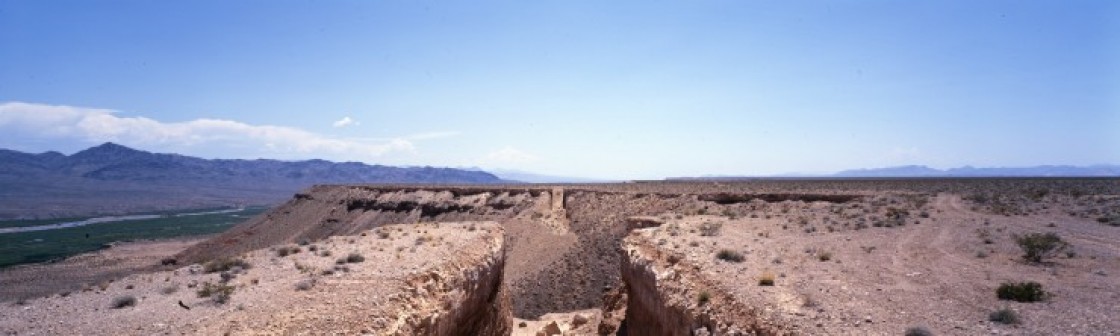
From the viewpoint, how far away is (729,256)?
1848 cm

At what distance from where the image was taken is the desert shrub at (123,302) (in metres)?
13.0

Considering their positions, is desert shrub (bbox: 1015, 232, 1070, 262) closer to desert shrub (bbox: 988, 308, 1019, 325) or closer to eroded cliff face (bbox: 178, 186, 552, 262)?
desert shrub (bbox: 988, 308, 1019, 325)

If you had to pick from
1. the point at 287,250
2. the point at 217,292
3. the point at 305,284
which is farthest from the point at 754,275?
the point at 287,250

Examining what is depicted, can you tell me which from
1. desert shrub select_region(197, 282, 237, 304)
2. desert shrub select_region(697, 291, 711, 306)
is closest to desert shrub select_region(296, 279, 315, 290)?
desert shrub select_region(197, 282, 237, 304)

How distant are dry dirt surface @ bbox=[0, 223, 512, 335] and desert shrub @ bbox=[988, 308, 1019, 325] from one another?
33.0ft

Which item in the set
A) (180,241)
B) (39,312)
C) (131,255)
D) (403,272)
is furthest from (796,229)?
(180,241)

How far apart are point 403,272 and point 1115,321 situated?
1390 centimetres

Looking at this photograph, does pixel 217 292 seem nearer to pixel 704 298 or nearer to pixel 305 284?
pixel 305 284

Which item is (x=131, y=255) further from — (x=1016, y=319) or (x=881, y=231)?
(x=1016, y=319)

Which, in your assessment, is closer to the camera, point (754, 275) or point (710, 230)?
point (754, 275)

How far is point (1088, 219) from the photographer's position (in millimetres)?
28469

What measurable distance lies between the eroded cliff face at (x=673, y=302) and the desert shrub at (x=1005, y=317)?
10.9ft

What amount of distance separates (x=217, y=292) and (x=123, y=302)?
159 cm

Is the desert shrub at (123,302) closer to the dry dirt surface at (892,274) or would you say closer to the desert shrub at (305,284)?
the desert shrub at (305,284)
